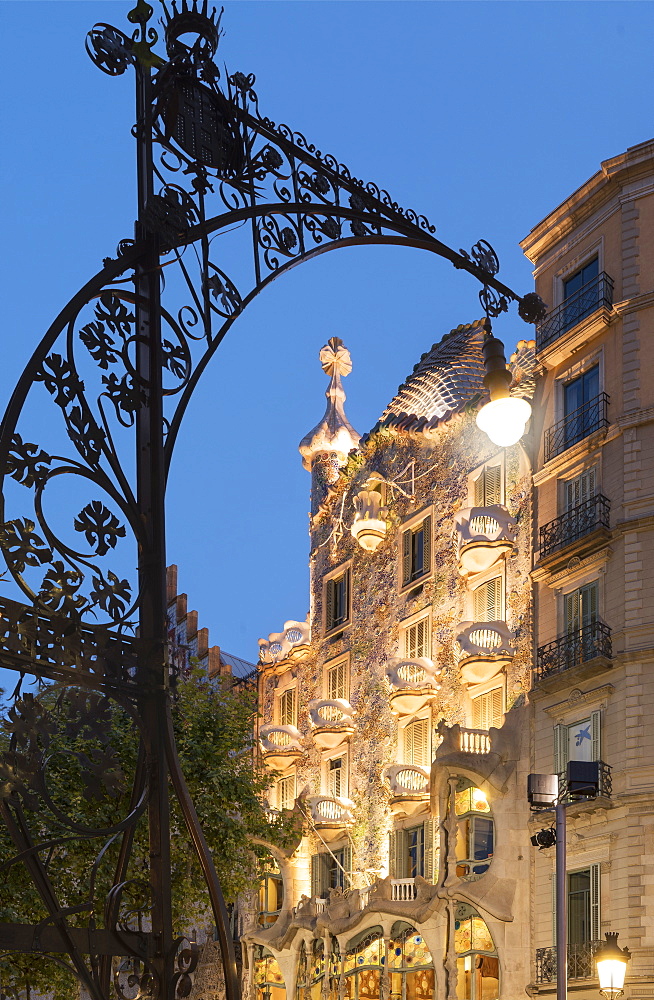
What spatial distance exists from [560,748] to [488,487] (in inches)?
291

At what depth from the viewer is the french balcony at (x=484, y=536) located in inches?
1244

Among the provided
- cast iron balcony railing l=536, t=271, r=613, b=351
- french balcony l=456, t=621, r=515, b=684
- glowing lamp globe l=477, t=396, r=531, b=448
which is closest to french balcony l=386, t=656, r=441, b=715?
french balcony l=456, t=621, r=515, b=684

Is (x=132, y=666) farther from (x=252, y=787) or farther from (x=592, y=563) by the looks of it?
(x=592, y=563)

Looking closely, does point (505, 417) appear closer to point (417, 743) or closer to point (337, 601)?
point (417, 743)

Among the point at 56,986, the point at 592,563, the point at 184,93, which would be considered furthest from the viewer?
the point at 592,563

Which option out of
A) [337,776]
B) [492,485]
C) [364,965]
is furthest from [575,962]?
[337,776]

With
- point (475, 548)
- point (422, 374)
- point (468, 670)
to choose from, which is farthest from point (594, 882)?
point (422, 374)

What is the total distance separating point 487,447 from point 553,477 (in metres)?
3.16

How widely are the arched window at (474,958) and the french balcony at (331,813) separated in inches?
269

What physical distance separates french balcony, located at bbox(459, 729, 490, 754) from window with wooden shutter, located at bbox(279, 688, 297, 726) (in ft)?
38.0

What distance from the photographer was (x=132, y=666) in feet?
18.1

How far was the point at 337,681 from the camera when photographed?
1539 inches

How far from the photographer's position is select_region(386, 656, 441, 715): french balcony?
33.2 m

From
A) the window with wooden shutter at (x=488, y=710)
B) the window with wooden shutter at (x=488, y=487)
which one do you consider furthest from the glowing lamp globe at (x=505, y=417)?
the window with wooden shutter at (x=488, y=487)
